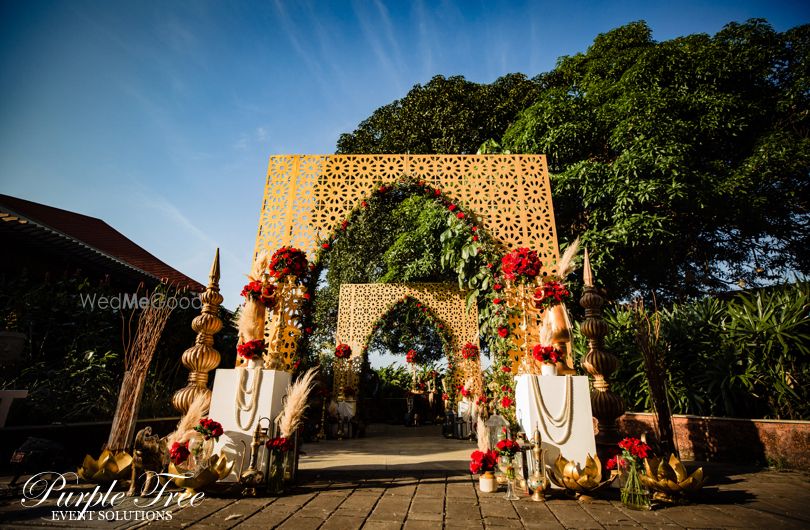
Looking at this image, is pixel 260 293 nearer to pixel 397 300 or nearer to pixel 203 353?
pixel 203 353

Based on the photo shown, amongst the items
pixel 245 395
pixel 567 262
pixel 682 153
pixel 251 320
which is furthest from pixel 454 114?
pixel 245 395

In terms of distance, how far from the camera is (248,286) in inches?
164

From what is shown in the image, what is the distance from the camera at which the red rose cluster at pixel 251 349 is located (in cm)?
381

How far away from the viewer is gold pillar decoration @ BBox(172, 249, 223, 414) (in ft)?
12.7

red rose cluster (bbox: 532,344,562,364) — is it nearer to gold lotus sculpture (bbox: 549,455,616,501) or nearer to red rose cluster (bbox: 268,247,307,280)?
gold lotus sculpture (bbox: 549,455,616,501)

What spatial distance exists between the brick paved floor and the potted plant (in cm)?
14

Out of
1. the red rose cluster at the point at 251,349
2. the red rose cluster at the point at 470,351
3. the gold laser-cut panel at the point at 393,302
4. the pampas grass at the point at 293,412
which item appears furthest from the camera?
the gold laser-cut panel at the point at 393,302

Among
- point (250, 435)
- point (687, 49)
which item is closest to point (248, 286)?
point (250, 435)

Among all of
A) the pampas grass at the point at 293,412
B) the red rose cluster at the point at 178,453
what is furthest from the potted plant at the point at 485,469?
the red rose cluster at the point at 178,453

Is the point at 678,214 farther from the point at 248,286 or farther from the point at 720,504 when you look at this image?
the point at 248,286

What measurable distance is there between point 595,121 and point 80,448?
34.0 feet

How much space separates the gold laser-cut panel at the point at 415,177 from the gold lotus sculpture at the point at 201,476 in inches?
98.1

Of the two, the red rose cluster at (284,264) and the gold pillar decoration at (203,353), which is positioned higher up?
the red rose cluster at (284,264)

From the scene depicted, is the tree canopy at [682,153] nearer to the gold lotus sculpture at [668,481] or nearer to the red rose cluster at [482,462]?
the gold lotus sculpture at [668,481]
